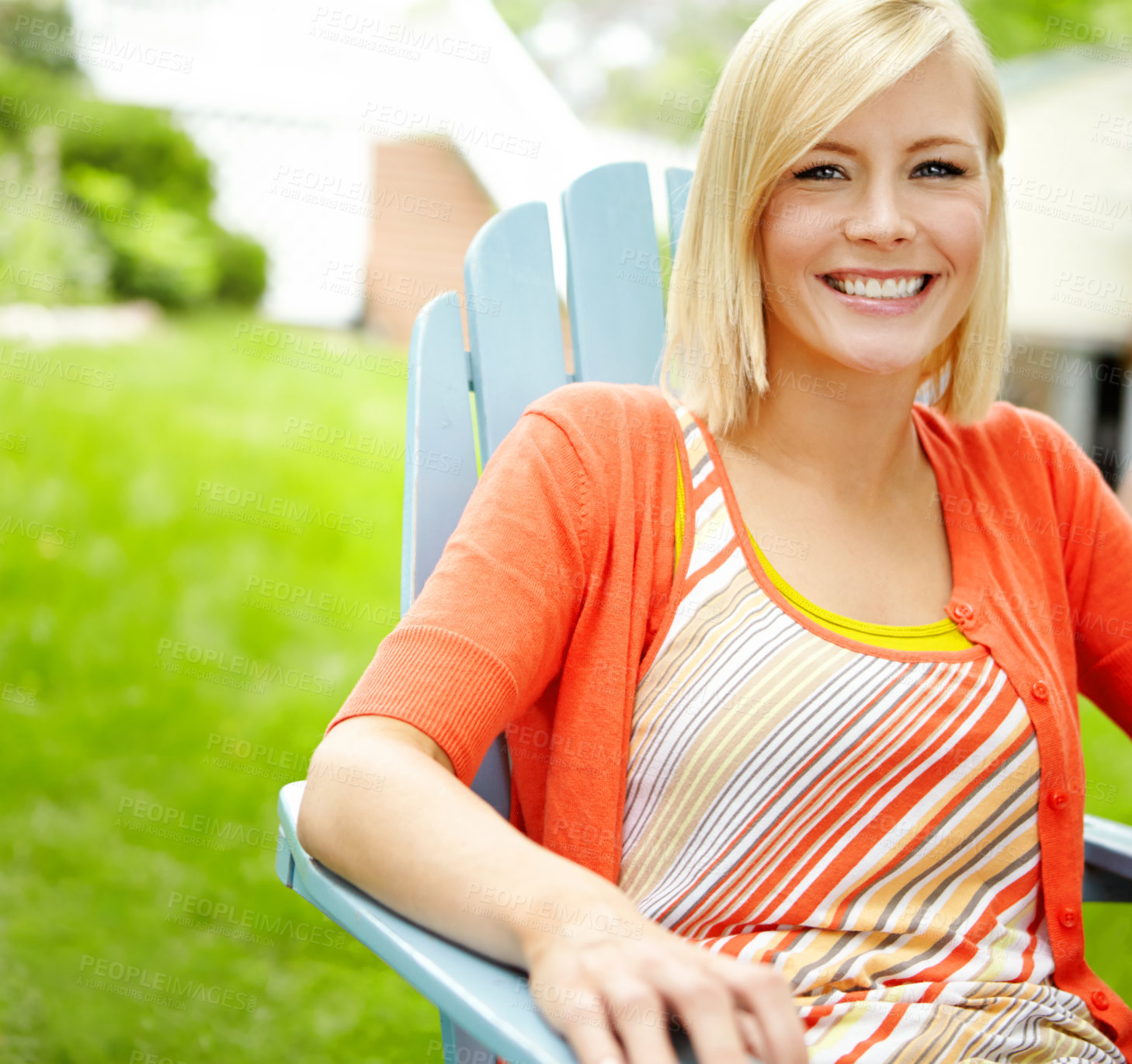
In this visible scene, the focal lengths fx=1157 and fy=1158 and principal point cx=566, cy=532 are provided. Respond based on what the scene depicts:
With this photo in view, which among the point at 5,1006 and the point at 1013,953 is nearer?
the point at 1013,953

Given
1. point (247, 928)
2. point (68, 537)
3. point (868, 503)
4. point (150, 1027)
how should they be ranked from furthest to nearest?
point (68, 537), point (247, 928), point (150, 1027), point (868, 503)

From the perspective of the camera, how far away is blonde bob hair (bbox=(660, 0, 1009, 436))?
1038 millimetres

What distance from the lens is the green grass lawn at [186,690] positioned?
6.64ft

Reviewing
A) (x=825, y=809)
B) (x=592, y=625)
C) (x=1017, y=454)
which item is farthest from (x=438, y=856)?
(x=1017, y=454)

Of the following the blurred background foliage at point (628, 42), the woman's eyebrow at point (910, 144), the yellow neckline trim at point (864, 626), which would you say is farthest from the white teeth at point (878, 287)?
the blurred background foliage at point (628, 42)

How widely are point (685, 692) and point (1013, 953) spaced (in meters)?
A: 0.39

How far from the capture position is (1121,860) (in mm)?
1269

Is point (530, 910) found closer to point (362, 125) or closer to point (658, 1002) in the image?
point (658, 1002)

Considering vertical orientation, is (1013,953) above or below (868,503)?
below

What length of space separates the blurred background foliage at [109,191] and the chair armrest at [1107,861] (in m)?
6.22

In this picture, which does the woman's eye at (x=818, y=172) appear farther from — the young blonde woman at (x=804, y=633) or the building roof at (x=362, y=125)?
the building roof at (x=362, y=125)

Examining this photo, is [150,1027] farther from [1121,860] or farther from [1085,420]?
[1085,420]

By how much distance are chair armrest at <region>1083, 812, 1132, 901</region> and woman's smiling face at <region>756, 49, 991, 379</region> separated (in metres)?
0.58

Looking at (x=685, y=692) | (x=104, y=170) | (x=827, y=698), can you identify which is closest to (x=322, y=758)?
(x=685, y=692)
